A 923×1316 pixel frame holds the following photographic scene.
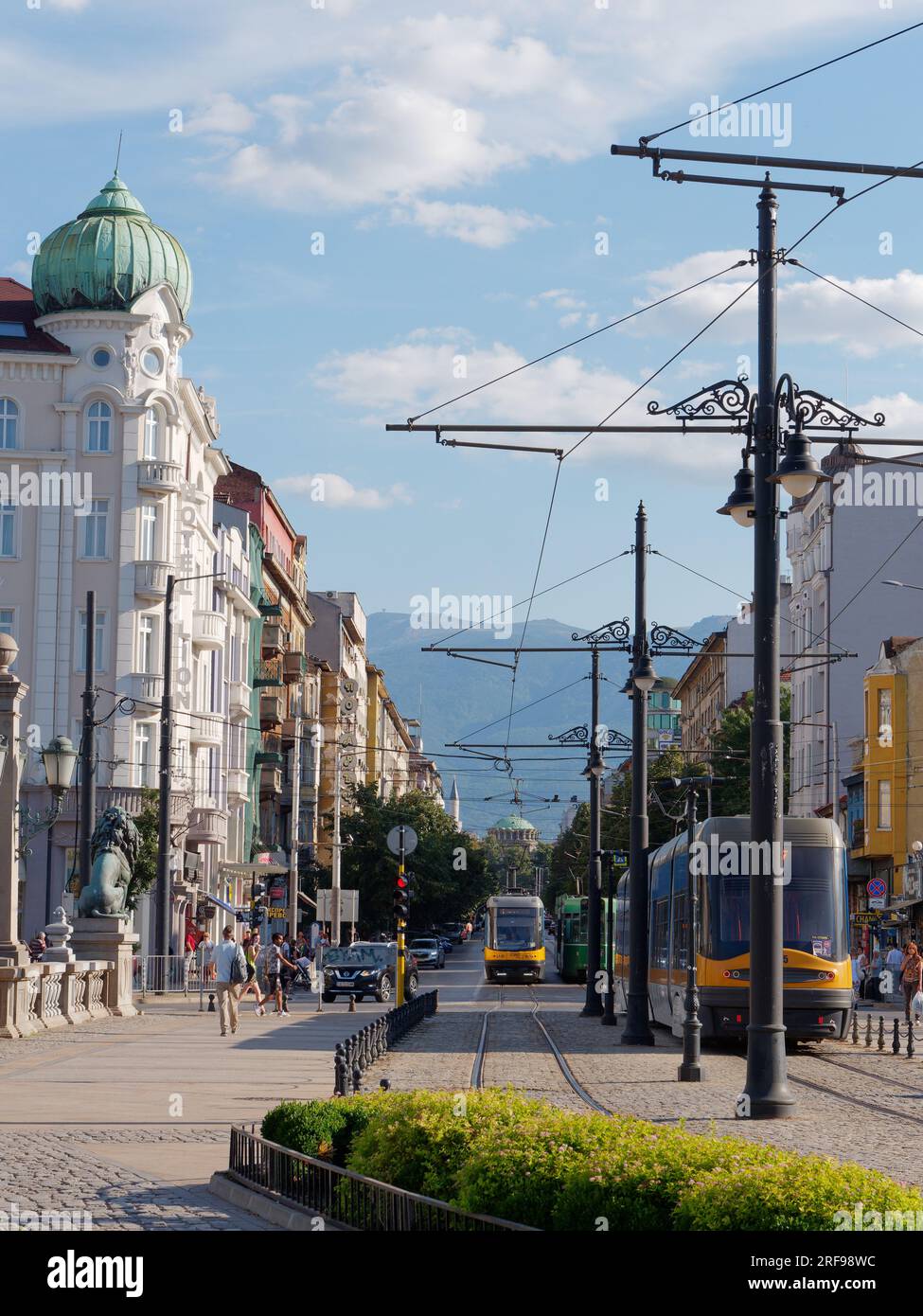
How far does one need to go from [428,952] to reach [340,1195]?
78.6m

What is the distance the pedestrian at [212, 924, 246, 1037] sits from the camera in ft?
101

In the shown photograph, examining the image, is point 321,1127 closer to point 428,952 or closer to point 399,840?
point 399,840

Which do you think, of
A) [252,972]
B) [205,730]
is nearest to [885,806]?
[205,730]

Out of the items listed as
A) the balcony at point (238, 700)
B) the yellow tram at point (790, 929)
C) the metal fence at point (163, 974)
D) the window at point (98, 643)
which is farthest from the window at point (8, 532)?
the yellow tram at point (790, 929)

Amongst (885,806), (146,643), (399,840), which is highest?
(146,643)

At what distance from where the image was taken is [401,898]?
33.1 metres

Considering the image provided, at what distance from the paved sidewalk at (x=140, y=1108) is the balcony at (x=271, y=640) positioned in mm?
A: 51984

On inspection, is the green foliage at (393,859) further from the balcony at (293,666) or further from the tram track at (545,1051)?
the tram track at (545,1051)

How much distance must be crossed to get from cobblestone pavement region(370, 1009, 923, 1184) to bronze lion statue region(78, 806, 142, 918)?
25.0 feet

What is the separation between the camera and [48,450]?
196ft

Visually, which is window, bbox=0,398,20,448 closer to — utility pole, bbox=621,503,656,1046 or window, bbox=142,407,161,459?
window, bbox=142,407,161,459

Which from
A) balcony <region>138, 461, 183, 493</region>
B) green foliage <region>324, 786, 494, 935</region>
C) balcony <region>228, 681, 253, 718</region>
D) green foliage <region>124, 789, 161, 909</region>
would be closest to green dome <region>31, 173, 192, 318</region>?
balcony <region>138, 461, 183, 493</region>
